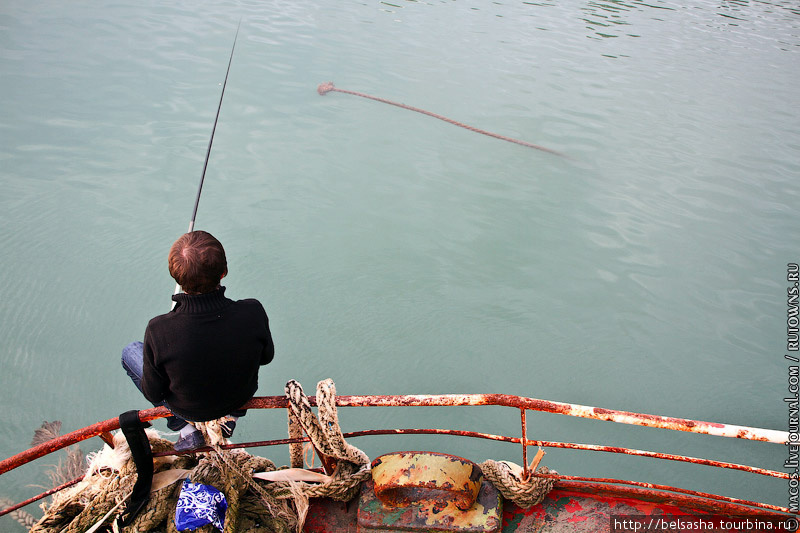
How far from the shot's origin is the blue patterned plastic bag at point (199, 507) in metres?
1.93

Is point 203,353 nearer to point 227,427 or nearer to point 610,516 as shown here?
point 227,427

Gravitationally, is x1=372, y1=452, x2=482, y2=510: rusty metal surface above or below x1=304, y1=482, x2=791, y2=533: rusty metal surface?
above

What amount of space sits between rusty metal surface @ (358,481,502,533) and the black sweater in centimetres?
66

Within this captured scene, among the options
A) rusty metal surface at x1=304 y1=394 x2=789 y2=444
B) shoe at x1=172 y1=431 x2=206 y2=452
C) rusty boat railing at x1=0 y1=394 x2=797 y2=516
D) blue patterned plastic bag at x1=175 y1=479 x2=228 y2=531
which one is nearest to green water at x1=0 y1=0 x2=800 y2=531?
shoe at x1=172 y1=431 x2=206 y2=452

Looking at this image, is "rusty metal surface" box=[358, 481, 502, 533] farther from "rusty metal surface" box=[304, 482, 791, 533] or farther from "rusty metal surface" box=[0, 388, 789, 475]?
"rusty metal surface" box=[0, 388, 789, 475]

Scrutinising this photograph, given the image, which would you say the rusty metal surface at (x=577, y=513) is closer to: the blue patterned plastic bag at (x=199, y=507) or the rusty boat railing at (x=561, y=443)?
the rusty boat railing at (x=561, y=443)

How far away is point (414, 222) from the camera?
565 cm

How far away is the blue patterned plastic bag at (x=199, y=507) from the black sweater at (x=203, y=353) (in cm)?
25

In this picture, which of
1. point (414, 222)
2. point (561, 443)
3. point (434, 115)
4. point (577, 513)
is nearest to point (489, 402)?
point (561, 443)

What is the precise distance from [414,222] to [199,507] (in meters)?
4.00

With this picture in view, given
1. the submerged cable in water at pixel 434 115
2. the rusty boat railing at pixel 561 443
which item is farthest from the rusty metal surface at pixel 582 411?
the submerged cable in water at pixel 434 115

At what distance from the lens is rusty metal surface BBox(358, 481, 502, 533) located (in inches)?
81.3

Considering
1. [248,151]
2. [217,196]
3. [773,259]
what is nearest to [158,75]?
[248,151]

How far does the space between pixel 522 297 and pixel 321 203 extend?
2272 millimetres
